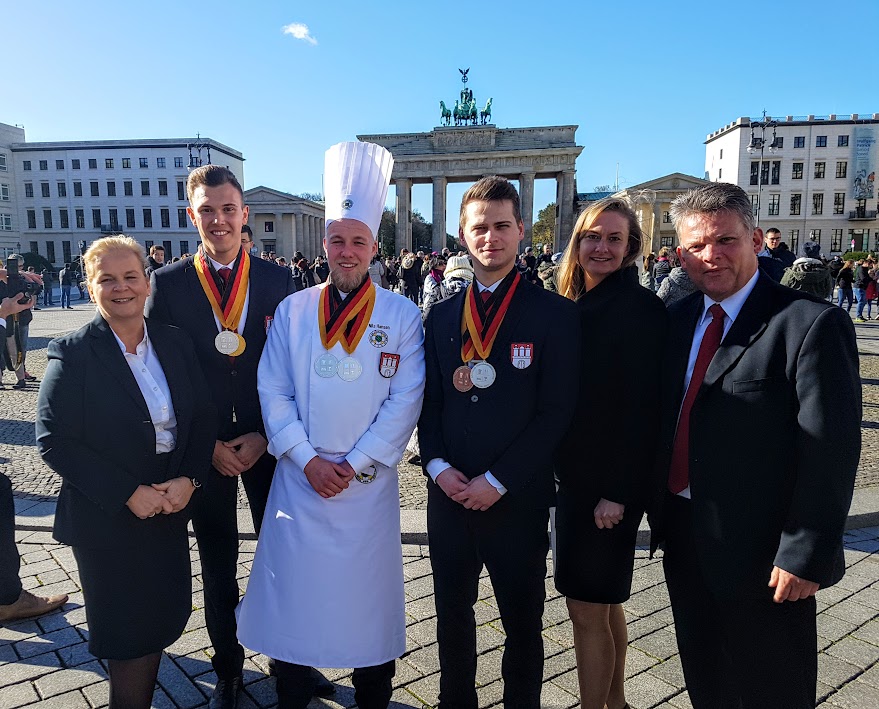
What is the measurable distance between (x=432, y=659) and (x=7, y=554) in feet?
7.57

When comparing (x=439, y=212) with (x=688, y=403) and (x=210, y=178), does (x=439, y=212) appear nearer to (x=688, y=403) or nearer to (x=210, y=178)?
(x=210, y=178)

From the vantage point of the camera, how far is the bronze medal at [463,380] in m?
2.64

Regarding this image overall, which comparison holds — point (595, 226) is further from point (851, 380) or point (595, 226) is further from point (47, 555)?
point (47, 555)

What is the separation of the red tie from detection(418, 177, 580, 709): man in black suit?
437 millimetres

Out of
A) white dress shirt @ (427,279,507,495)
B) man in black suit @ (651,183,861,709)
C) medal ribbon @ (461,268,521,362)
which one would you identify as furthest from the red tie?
medal ribbon @ (461,268,521,362)

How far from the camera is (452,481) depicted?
2559 millimetres

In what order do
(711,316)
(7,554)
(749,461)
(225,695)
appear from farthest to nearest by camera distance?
(7,554) → (225,695) → (711,316) → (749,461)

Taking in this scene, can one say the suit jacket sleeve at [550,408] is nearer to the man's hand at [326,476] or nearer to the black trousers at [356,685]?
the man's hand at [326,476]

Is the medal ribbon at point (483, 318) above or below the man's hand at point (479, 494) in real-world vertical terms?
above

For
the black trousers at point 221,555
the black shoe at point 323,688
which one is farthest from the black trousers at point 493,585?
the black trousers at point 221,555

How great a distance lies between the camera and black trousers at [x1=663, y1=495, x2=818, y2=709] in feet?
6.98

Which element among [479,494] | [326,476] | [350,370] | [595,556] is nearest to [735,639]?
[595,556]

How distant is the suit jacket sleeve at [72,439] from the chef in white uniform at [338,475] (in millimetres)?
661

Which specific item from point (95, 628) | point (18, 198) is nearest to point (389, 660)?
point (95, 628)
